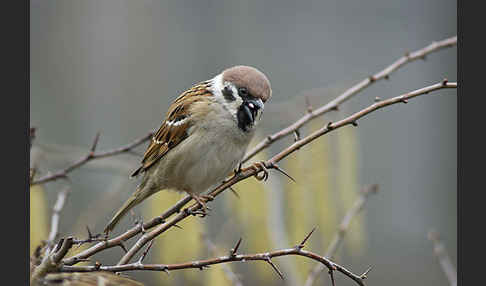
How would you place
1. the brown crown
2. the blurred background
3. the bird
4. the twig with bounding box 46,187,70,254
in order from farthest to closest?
1. the blurred background
2. the bird
3. the brown crown
4. the twig with bounding box 46,187,70,254

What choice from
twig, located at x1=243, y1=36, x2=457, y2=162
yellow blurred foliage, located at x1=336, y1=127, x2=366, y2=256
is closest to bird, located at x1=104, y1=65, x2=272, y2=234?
twig, located at x1=243, y1=36, x2=457, y2=162

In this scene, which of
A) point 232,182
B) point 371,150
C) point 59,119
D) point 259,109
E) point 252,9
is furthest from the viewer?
point 252,9

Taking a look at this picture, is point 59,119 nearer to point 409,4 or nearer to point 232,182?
point 409,4

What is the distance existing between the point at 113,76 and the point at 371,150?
84.0 inches

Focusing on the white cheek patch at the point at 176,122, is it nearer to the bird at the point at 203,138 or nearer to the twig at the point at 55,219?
the bird at the point at 203,138

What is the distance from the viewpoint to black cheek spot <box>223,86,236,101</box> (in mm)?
1963

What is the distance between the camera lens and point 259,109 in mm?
1874

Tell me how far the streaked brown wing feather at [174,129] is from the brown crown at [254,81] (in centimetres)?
22

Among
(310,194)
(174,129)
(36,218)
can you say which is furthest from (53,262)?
(174,129)

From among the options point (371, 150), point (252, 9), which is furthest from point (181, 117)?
point (252, 9)

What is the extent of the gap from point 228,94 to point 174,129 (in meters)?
0.24

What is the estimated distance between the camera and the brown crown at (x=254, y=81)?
1811 millimetres

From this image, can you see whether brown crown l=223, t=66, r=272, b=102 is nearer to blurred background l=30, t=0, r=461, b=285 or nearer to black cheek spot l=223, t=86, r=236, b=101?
black cheek spot l=223, t=86, r=236, b=101

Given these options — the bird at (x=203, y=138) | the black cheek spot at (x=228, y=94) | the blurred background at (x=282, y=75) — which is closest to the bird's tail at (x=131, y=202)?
the bird at (x=203, y=138)
